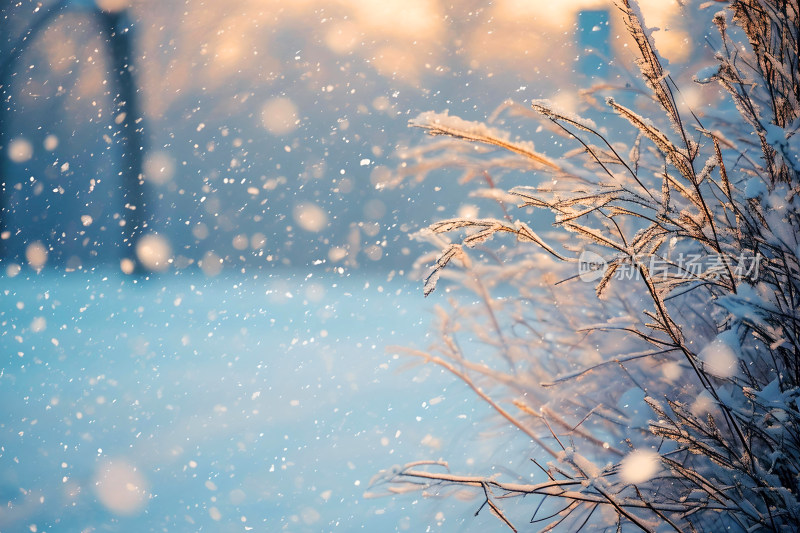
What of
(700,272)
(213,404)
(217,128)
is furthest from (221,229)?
(700,272)

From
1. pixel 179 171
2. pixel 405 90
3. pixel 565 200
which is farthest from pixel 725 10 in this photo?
pixel 179 171

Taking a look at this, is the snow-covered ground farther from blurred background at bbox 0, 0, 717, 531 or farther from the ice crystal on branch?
the ice crystal on branch

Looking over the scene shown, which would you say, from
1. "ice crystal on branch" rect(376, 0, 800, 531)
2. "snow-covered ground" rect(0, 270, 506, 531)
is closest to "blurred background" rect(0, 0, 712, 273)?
"snow-covered ground" rect(0, 270, 506, 531)

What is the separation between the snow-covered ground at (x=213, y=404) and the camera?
178 cm

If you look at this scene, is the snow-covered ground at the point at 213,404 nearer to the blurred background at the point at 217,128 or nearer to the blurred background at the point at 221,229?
the blurred background at the point at 221,229

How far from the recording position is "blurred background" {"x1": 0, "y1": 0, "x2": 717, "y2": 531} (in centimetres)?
209

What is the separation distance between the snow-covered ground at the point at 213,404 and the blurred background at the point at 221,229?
0.01 m

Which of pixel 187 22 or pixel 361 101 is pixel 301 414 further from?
pixel 187 22

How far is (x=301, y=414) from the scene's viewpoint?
87.7 inches

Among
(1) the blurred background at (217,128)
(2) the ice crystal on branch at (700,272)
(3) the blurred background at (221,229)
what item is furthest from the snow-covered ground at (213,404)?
(2) the ice crystal on branch at (700,272)

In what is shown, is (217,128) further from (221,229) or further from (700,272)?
(700,272)

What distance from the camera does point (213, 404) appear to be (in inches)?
94.2

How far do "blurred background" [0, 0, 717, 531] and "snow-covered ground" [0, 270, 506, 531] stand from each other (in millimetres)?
12

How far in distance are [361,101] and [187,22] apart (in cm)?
127
